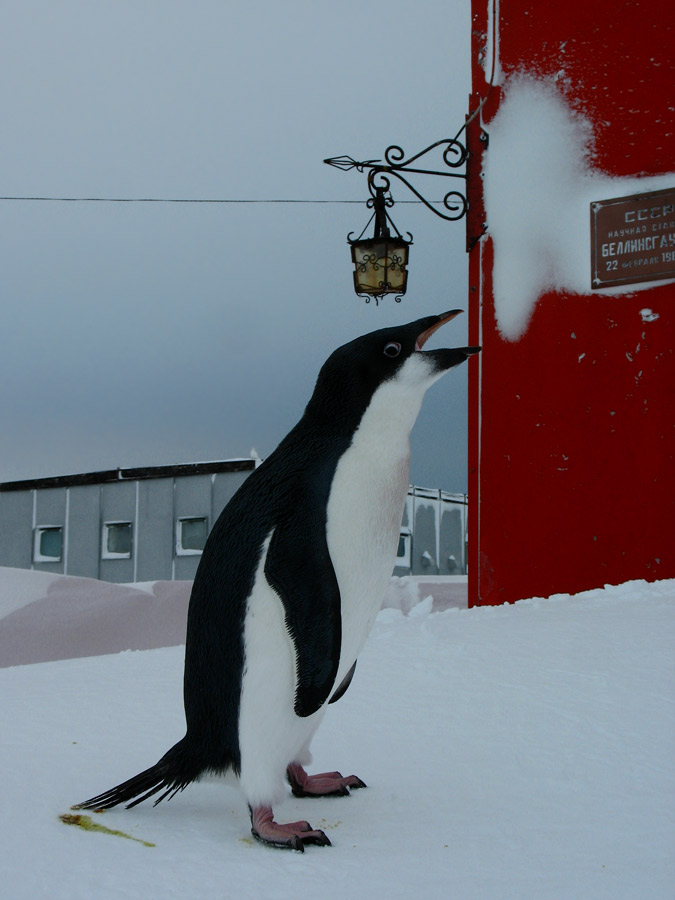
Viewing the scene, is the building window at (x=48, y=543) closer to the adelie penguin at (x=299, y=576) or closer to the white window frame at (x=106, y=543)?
the white window frame at (x=106, y=543)

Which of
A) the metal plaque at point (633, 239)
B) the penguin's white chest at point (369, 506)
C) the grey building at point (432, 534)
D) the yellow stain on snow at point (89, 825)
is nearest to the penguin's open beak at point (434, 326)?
the penguin's white chest at point (369, 506)

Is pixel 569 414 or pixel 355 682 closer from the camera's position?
pixel 355 682

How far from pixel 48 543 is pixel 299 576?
11.9 m

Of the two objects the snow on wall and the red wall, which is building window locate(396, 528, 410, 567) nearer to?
the red wall

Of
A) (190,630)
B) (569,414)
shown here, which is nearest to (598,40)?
(569,414)

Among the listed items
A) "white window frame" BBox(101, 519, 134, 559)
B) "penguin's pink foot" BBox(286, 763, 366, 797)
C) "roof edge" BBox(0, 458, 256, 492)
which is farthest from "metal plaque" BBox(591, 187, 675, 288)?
"white window frame" BBox(101, 519, 134, 559)

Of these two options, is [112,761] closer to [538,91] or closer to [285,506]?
[285,506]

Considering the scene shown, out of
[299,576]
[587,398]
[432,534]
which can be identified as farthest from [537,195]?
[432,534]

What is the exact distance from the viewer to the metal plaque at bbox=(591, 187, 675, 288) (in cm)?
538

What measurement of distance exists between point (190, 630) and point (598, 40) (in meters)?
4.95

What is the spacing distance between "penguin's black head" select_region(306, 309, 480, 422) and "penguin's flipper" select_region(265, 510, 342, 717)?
358 millimetres

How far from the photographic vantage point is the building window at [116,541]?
12195 millimetres

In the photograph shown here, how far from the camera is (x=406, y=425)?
80.0 inches

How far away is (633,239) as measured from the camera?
5.46 m
